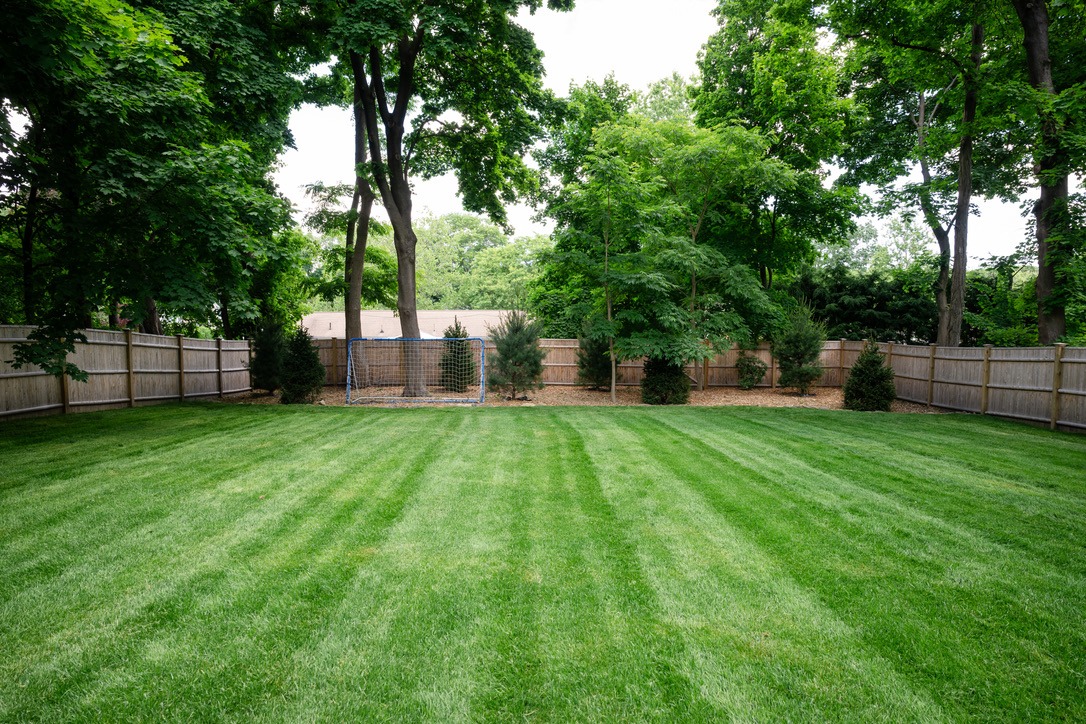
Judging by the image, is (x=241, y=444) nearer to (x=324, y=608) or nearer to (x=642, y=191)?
(x=324, y=608)

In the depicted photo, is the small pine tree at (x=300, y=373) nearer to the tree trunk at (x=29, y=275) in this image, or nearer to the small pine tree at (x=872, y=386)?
the tree trunk at (x=29, y=275)

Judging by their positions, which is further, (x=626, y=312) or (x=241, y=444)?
(x=626, y=312)

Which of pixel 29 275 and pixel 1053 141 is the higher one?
pixel 1053 141

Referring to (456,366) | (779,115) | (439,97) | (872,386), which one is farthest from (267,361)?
(779,115)

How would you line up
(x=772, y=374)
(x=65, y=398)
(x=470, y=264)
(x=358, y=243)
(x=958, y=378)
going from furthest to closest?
(x=470, y=264)
(x=772, y=374)
(x=358, y=243)
(x=958, y=378)
(x=65, y=398)

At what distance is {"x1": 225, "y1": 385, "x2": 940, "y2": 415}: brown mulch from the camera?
40.4 ft

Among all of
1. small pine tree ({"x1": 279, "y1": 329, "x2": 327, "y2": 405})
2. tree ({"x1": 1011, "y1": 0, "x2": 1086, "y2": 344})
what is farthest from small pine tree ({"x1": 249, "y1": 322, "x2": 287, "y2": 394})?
tree ({"x1": 1011, "y1": 0, "x2": 1086, "y2": 344})

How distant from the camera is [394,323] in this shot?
30000 mm

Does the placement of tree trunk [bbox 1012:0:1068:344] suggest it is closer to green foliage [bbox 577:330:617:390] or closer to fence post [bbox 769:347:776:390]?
fence post [bbox 769:347:776:390]

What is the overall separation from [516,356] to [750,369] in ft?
25.7

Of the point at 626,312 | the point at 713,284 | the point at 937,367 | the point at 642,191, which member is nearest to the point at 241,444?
the point at 626,312

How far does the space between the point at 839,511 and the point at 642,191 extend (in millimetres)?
9042

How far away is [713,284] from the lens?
14383mm

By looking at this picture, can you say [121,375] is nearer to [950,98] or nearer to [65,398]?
[65,398]
